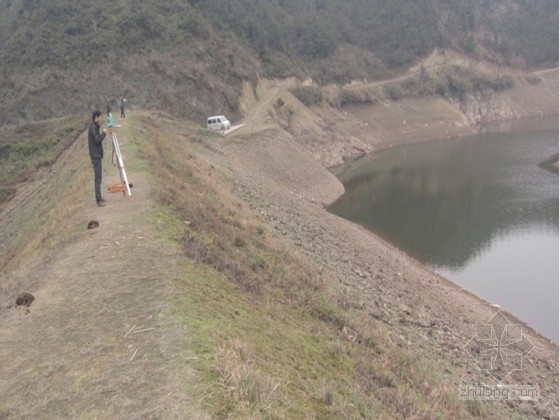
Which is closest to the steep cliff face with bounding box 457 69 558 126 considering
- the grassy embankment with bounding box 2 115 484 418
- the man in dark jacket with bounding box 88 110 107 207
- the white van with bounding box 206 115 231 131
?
the white van with bounding box 206 115 231 131

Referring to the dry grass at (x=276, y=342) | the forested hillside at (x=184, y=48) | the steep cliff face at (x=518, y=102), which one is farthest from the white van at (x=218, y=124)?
the steep cliff face at (x=518, y=102)

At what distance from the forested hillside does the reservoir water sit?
23544 mm

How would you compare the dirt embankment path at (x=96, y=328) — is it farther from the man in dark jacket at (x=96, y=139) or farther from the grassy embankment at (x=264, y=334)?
the man in dark jacket at (x=96, y=139)

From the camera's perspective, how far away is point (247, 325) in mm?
9258

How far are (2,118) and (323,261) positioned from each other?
47227 mm

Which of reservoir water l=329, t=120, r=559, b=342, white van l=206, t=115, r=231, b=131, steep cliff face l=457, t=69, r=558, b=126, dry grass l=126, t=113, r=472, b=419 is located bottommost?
steep cliff face l=457, t=69, r=558, b=126

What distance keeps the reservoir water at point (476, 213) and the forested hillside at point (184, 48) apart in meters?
23.5

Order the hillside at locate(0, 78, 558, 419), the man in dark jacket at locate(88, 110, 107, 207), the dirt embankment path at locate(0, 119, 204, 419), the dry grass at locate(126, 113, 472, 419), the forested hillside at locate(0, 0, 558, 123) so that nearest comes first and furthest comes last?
1. the dirt embankment path at locate(0, 119, 204, 419)
2. the hillside at locate(0, 78, 558, 419)
3. the dry grass at locate(126, 113, 472, 419)
4. the man in dark jacket at locate(88, 110, 107, 207)
5. the forested hillside at locate(0, 0, 558, 123)

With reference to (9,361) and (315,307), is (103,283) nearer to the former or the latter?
(9,361)

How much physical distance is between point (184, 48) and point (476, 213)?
148ft

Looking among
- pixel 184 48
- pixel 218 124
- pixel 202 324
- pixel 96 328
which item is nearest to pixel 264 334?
pixel 202 324

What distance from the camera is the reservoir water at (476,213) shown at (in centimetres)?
2702

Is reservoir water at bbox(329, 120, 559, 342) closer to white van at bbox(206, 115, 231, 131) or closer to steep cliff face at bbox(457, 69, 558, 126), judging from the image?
white van at bbox(206, 115, 231, 131)

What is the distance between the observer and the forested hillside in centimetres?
5816
